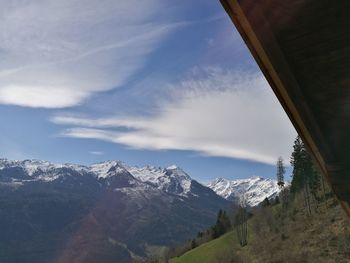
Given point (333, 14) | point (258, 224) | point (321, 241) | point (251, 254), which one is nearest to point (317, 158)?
point (333, 14)

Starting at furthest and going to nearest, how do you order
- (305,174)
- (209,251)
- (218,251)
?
(209,251) < (218,251) < (305,174)

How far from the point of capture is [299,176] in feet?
331

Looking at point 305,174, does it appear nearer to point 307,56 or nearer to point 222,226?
point 222,226

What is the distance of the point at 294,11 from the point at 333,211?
81.8m

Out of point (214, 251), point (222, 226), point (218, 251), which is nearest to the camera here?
point (218, 251)

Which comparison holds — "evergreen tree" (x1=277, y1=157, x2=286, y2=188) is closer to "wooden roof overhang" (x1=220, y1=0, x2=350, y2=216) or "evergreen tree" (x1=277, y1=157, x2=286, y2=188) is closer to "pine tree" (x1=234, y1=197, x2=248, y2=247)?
"pine tree" (x1=234, y1=197, x2=248, y2=247)

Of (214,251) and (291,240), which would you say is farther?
(214,251)

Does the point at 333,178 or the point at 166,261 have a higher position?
A: the point at 166,261

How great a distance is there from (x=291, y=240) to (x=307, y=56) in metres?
77.5

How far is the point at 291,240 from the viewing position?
76562 millimetres

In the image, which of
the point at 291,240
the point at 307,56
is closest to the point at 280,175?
the point at 291,240

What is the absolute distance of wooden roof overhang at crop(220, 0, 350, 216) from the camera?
2.93 m

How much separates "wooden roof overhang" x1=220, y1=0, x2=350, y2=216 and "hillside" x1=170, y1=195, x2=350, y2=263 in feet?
182

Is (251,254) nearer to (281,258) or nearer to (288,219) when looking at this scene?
(288,219)
